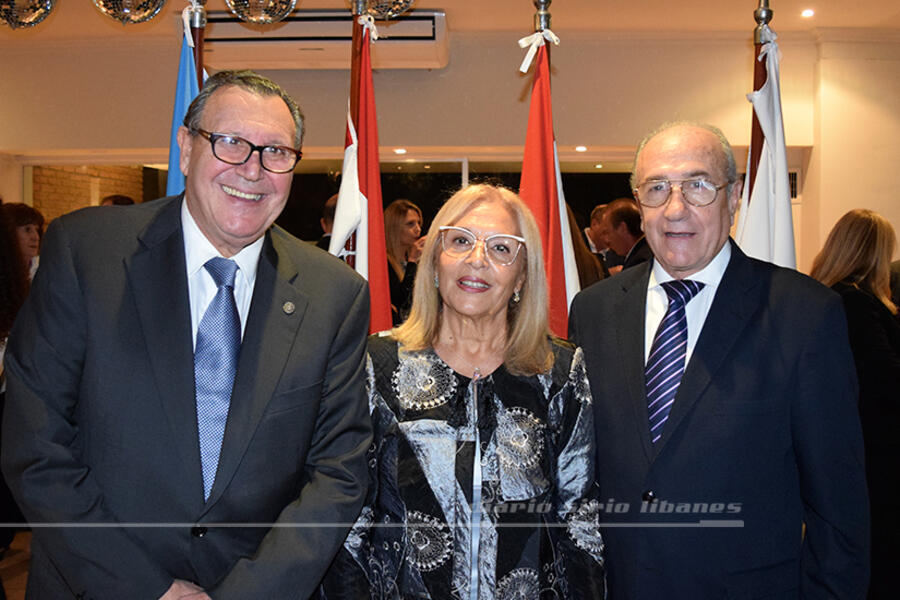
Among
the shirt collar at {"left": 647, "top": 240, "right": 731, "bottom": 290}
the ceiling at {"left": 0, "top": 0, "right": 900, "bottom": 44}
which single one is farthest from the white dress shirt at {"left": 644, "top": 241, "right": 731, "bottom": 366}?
the ceiling at {"left": 0, "top": 0, "right": 900, "bottom": 44}

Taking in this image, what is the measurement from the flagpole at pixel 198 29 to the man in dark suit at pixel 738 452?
7.36 feet

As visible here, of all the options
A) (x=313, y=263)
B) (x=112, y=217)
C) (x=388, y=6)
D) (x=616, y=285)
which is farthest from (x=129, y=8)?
(x=616, y=285)

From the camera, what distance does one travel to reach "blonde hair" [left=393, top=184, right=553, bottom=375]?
2.11 metres

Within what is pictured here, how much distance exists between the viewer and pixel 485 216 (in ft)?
6.97

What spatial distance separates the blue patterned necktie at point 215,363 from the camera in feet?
5.60

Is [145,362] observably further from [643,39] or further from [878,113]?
[878,113]

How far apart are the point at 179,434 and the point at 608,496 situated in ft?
3.66

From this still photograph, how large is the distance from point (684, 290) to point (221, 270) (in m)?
1.24

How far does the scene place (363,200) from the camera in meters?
3.45

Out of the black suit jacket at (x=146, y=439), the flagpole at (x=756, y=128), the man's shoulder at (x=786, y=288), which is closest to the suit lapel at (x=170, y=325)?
the black suit jacket at (x=146, y=439)

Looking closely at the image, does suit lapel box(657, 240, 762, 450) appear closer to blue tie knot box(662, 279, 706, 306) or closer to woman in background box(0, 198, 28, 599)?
blue tie knot box(662, 279, 706, 306)

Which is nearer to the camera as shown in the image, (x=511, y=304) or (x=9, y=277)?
(x=511, y=304)

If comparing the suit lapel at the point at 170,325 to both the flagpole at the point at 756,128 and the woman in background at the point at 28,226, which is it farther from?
the woman in background at the point at 28,226

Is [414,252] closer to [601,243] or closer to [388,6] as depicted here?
[601,243]
